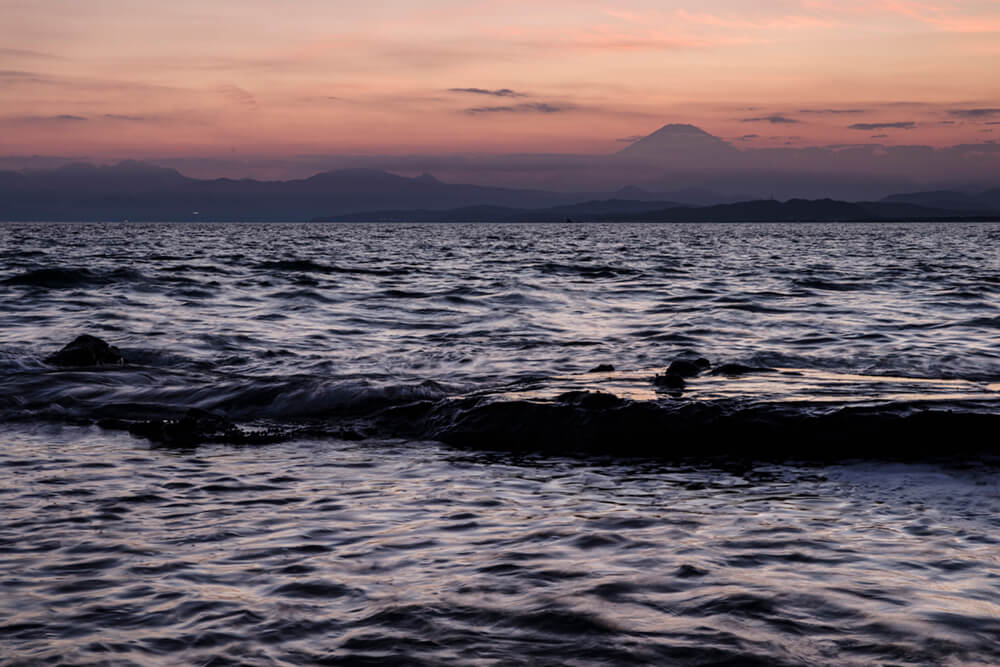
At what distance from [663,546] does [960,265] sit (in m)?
43.2

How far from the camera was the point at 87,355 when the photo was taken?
44.3 ft

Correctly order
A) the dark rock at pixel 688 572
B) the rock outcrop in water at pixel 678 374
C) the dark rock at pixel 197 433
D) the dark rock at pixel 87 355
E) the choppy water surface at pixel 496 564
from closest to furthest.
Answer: the choppy water surface at pixel 496 564, the dark rock at pixel 688 572, the dark rock at pixel 197 433, the rock outcrop in water at pixel 678 374, the dark rock at pixel 87 355

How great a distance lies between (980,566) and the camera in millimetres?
5074

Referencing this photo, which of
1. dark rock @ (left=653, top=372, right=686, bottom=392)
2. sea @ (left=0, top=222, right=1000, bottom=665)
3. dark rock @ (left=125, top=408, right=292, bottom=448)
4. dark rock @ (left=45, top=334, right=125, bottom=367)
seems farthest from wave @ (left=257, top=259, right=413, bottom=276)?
dark rock @ (left=125, top=408, right=292, bottom=448)

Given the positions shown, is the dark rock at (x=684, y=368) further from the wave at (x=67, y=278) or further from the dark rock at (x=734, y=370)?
the wave at (x=67, y=278)

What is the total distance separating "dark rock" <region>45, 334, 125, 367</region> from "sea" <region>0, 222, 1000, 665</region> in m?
0.24

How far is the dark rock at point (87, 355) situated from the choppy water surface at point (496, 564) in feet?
19.9

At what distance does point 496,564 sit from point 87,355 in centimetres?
1028

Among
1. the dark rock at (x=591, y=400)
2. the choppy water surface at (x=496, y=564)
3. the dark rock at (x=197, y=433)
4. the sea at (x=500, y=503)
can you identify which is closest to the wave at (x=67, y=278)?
the sea at (x=500, y=503)

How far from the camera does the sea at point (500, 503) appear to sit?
13.8 ft

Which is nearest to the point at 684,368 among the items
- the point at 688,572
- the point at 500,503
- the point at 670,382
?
the point at 670,382

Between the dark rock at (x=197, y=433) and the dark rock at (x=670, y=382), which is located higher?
the dark rock at (x=670, y=382)

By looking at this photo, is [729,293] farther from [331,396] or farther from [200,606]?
[200,606]

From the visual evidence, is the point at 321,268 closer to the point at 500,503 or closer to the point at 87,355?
the point at 87,355
